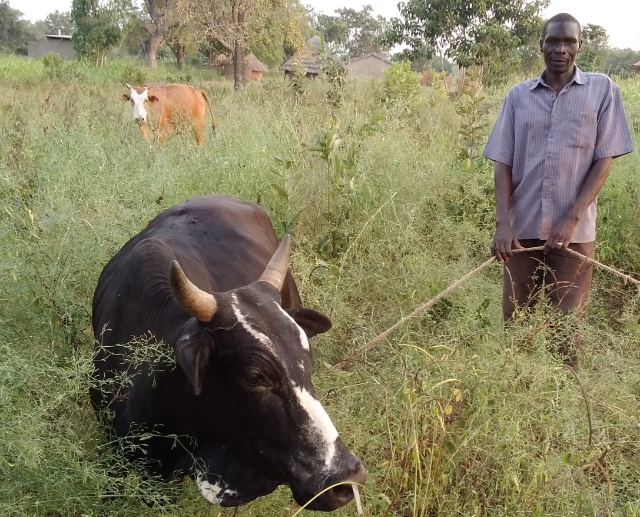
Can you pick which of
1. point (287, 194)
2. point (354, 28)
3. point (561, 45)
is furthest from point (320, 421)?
point (354, 28)

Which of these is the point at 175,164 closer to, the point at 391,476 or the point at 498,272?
the point at 498,272

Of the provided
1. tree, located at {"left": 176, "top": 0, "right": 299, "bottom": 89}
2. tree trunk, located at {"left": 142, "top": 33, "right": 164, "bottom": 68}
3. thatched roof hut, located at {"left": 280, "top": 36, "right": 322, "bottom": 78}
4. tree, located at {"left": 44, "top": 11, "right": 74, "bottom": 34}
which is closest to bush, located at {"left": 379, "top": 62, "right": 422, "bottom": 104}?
thatched roof hut, located at {"left": 280, "top": 36, "right": 322, "bottom": 78}

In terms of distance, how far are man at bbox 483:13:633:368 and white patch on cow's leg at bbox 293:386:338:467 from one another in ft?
4.91

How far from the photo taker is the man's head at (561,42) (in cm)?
315

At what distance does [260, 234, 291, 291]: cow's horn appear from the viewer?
2498 millimetres

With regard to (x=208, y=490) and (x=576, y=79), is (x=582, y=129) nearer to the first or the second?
(x=576, y=79)

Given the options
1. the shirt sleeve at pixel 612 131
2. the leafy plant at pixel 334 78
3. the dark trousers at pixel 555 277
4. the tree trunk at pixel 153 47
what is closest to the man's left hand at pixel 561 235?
the dark trousers at pixel 555 277

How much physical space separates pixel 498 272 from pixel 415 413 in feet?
9.34

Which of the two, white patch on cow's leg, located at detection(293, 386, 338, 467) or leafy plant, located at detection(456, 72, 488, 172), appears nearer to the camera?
white patch on cow's leg, located at detection(293, 386, 338, 467)

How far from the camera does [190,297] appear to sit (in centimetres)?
205

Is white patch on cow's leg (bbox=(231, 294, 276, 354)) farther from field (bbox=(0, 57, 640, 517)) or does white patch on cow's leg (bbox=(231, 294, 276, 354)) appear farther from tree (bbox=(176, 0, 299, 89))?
tree (bbox=(176, 0, 299, 89))

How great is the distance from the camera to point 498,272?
195 inches

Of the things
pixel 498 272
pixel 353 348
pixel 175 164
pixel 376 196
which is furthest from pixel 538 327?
pixel 175 164

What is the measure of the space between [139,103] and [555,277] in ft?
26.6
